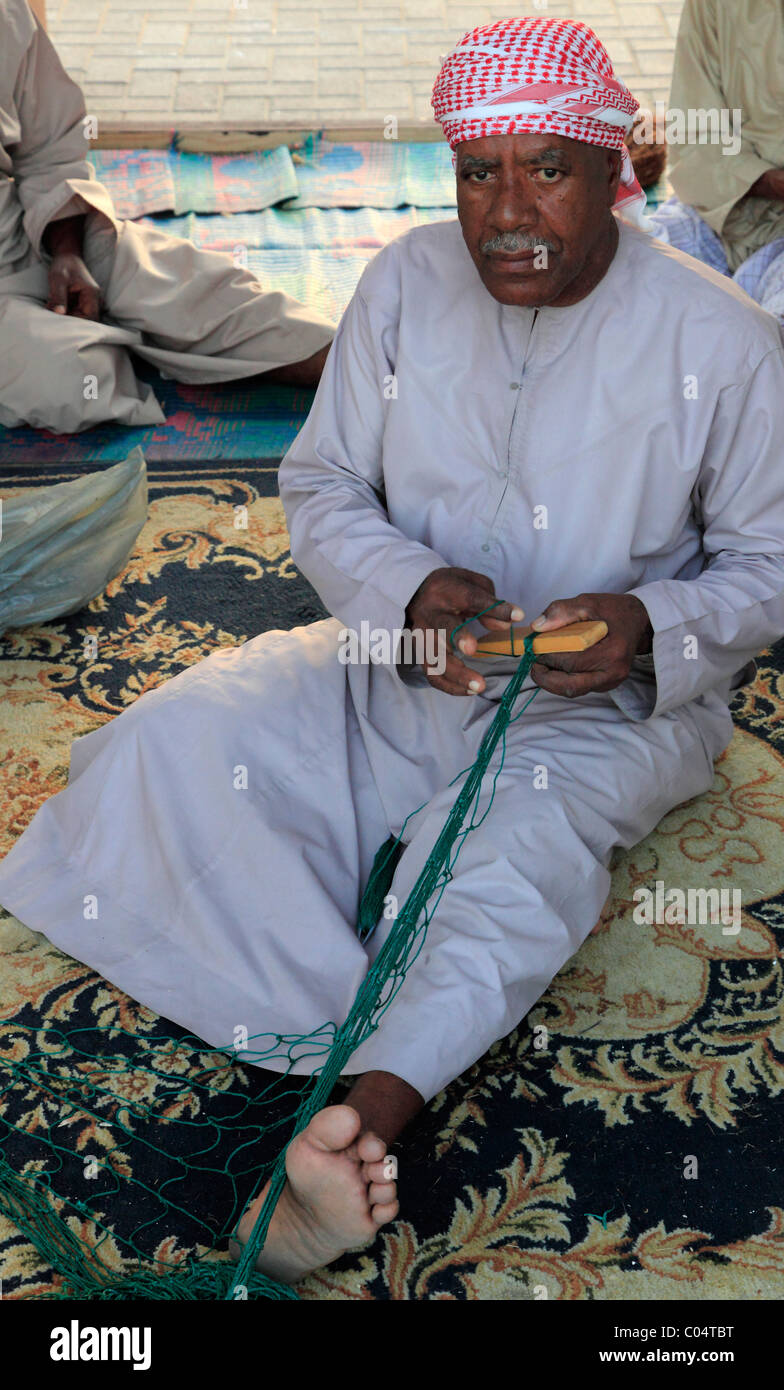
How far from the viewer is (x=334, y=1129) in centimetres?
137

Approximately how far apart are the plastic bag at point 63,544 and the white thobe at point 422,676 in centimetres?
72

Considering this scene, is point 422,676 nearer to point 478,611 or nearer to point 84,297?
point 478,611

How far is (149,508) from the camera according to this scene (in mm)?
2936

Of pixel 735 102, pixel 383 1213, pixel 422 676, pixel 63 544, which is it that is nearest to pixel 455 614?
pixel 422 676

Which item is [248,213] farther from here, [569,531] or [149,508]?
[569,531]

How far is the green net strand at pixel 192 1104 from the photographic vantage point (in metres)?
1.48

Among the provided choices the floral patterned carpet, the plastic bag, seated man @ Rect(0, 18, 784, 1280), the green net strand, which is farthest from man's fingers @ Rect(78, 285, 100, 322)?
the green net strand

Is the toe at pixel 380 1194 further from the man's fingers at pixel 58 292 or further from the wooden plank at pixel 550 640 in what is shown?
the man's fingers at pixel 58 292

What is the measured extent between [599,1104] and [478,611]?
63cm

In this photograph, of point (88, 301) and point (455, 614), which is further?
point (88, 301)

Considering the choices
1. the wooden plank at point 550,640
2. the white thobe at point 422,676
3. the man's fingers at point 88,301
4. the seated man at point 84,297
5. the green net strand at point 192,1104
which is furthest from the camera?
the man's fingers at point 88,301

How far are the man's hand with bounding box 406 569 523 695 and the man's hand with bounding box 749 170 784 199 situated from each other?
1701mm

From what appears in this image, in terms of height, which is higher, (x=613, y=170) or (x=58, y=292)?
(x=613, y=170)

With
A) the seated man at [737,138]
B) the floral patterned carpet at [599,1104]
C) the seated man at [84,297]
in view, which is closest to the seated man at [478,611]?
the floral patterned carpet at [599,1104]
